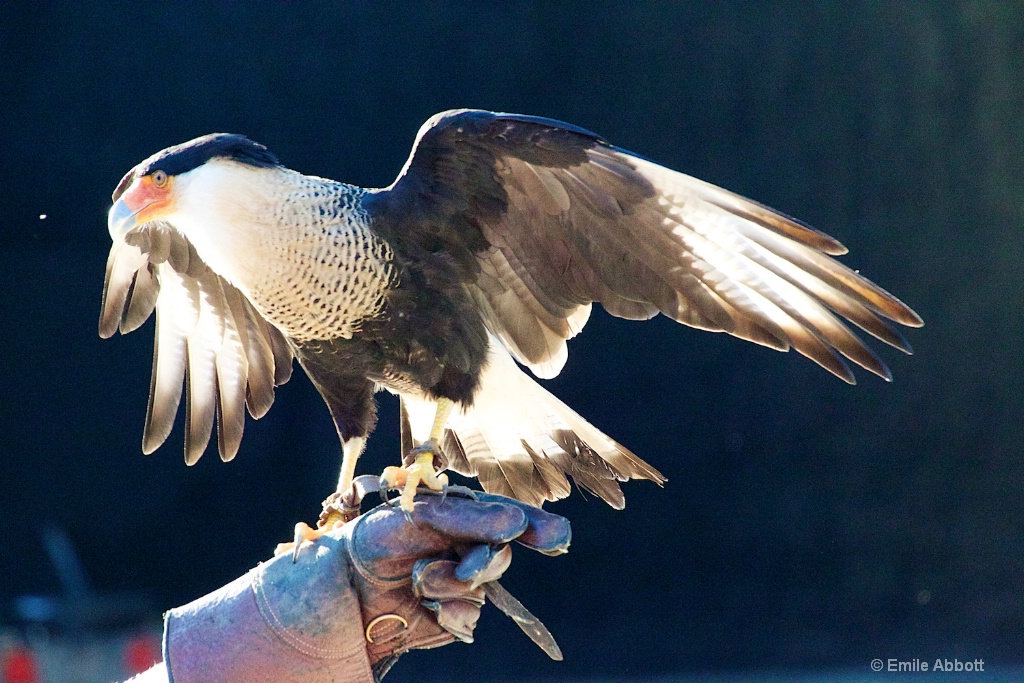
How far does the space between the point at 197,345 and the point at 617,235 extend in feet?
4.03

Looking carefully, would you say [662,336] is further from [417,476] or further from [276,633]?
[276,633]

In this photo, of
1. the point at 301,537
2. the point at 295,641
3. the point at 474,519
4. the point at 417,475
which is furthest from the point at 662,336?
the point at 295,641

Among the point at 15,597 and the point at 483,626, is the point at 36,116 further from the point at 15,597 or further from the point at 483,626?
the point at 483,626

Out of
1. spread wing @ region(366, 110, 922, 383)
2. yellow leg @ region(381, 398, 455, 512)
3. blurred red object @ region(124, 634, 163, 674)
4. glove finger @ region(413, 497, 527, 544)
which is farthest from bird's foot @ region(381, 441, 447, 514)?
blurred red object @ region(124, 634, 163, 674)

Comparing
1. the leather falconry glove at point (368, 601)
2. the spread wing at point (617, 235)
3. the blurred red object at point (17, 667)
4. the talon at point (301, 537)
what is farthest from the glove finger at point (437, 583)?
the blurred red object at point (17, 667)

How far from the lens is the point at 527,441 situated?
2.87 meters

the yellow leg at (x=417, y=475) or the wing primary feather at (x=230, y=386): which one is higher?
the yellow leg at (x=417, y=475)

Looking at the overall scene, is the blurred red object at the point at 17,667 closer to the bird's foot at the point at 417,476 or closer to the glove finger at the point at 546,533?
the bird's foot at the point at 417,476

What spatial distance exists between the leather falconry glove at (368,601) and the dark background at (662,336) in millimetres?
2326

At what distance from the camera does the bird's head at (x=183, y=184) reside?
8.22ft

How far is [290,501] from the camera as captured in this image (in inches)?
180

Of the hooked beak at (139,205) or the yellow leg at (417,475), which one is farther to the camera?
the hooked beak at (139,205)

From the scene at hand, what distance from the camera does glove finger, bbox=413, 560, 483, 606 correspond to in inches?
83.0

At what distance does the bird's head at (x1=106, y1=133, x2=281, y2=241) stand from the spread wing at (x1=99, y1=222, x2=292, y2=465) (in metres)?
0.51
